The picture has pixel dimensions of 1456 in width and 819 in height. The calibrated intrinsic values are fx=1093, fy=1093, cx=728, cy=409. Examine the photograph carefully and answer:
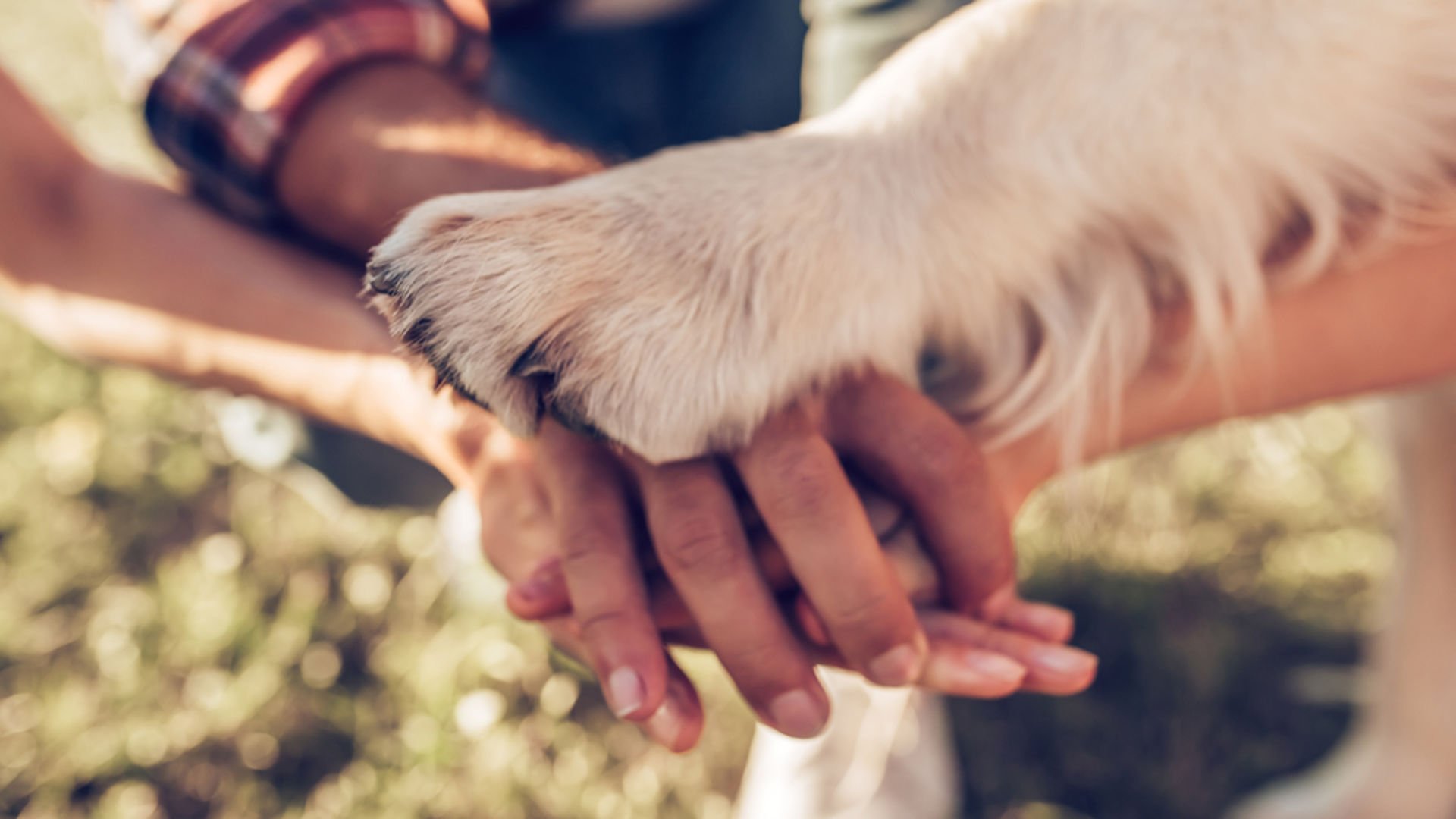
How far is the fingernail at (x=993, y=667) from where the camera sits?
810 millimetres

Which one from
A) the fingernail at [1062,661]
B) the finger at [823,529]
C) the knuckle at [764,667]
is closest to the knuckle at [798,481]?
the finger at [823,529]

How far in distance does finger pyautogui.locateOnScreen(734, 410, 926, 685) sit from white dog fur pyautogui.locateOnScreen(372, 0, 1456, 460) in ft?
0.10

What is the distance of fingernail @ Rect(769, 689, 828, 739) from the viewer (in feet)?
2.61

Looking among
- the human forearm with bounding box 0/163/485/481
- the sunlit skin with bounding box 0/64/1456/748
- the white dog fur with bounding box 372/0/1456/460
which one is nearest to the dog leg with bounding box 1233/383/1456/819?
the sunlit skin with bounding box 0/64/1456/748

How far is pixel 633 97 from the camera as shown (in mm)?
1633

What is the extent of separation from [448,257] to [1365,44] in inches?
27.7

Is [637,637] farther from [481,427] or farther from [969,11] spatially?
[969,11]

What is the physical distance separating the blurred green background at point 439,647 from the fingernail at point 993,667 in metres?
0.60

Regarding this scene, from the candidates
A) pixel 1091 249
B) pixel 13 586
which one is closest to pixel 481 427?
pixel 1091 249

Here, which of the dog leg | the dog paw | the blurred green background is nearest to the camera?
the dog paw

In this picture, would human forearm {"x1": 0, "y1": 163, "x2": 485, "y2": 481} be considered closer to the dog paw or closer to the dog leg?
the dog paw

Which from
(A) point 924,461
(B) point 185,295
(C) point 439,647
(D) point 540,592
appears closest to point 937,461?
(A) point 924,461

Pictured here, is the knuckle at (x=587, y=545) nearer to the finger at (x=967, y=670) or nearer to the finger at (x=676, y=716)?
the finger at (x=676, y=716)

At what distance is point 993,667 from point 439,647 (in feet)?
3.28
